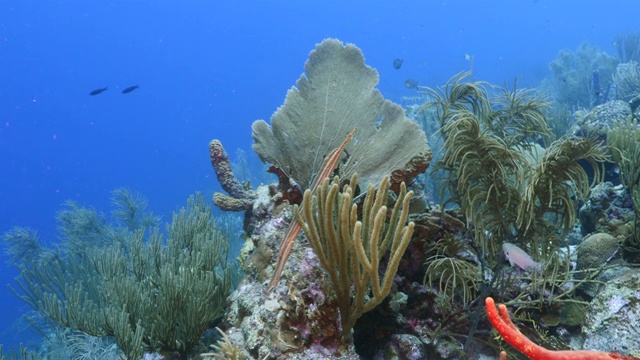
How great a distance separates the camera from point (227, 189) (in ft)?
16.8

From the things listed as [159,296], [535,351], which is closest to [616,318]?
[535,351]

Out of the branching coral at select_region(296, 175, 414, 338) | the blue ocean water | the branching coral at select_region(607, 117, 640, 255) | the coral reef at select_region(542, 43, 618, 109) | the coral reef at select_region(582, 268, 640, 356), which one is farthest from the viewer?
the blue ocean water

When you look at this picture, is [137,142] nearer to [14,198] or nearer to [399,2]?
[14,198]

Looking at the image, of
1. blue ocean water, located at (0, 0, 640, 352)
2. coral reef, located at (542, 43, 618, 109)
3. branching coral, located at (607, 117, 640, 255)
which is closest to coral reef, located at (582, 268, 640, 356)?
branching coral, located at (607, 117, 640, 255)

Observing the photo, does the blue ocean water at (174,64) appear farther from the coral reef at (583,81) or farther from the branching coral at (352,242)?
the branching coral at (352,242)

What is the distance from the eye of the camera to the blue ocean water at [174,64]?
84938 mm

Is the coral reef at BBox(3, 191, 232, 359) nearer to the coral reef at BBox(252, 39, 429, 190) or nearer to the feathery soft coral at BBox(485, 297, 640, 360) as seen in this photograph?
the coral reef at BBox(252, 39, 429, 190)

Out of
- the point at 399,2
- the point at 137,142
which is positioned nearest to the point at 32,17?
the point at 137,142

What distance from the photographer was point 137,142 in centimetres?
10419

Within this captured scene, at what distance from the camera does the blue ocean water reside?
3344 inches

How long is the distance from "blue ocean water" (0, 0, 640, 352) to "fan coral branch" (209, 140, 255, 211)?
50.0m

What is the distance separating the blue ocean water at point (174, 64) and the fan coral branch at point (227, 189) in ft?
164

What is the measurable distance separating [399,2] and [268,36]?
5750cm

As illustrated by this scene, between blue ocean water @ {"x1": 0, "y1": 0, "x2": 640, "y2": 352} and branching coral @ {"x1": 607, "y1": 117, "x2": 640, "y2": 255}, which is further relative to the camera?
blue ocean water @ {"x1": 0, "y1": 0, "x2": 640, "y2": 352}
